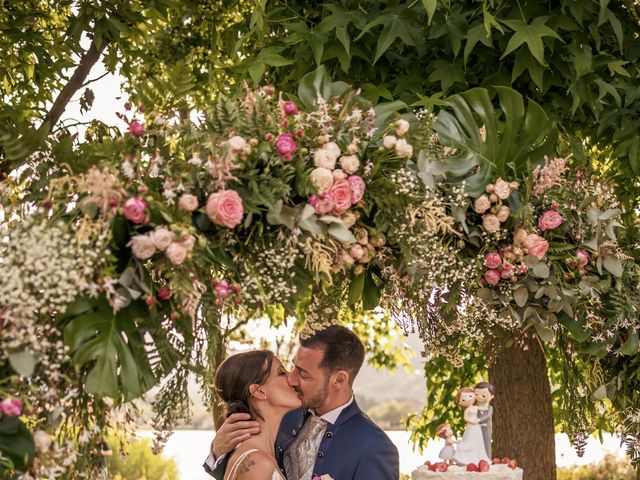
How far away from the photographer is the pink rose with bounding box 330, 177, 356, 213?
3.14 metres

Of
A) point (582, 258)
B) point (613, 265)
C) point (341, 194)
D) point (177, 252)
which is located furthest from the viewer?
point (613, 265)

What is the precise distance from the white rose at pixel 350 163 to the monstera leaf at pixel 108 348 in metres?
0.86

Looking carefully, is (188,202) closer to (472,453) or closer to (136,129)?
(136,129)

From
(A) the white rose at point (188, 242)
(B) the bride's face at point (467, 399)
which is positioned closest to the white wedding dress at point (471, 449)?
(B) the bride's face at point (467, 399)

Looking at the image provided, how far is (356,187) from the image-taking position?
10.5 ft

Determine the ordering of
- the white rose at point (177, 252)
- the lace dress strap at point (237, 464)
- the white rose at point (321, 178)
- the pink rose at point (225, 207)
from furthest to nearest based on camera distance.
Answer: the lace dress strap at point (237, 464)
the white rose at point (321, 178)
the pink rose at point (225, 207)
the white rose at point (177, 252)

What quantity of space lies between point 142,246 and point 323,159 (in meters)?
0.72

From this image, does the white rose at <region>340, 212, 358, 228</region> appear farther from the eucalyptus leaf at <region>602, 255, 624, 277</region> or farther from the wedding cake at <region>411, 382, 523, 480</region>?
the eucalyptus leaf at <region>602, 255, 624, 277</region>

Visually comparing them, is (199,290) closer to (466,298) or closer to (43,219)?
(43,219)

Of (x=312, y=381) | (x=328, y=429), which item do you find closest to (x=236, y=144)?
(x=312, y=381)

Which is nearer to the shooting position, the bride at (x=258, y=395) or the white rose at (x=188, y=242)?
the white rose at (x=188, y=242)

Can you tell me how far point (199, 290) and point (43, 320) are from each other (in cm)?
50

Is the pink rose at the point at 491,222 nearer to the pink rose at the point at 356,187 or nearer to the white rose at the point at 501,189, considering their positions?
the white rose at the point at 501,189

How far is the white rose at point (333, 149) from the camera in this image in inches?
124
